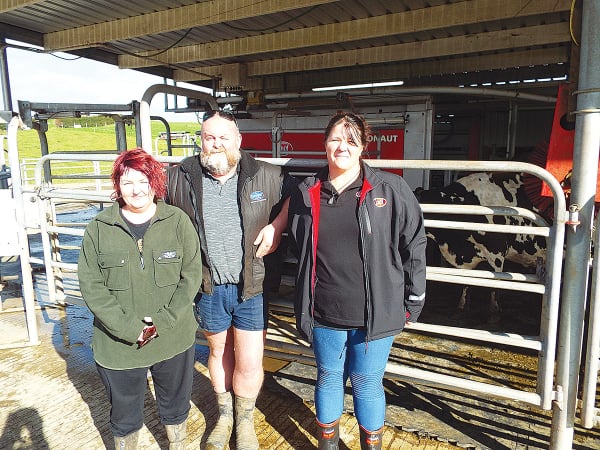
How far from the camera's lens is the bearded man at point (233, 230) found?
2467 millimetres

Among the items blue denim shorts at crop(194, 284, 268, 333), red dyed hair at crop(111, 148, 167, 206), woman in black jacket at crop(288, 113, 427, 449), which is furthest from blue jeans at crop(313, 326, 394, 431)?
red dyed hair at crop(111, 148, 167, 206)

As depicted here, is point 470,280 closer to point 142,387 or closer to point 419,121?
point 142,387

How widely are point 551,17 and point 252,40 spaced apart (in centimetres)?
382

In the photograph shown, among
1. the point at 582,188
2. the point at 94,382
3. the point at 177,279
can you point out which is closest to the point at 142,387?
the point at 177,279

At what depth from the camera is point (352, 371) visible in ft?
7.52

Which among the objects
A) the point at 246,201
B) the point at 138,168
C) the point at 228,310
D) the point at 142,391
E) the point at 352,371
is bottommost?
the point at 142,391

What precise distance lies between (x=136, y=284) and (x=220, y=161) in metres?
0.75

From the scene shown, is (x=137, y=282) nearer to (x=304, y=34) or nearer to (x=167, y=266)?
(x=167, y=266)

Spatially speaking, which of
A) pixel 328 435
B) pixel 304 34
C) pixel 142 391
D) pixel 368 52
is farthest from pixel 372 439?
pixel 368 52

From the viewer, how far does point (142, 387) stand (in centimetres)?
233

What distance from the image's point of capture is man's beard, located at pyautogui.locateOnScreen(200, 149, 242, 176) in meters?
2.43

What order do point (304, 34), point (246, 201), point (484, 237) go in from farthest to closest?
point (304, 34) → point (484, 237) → point (246, 201)

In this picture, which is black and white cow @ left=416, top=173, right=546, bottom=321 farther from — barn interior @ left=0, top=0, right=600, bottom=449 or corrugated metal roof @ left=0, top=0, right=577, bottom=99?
corrugated metal roof @ left=0, top=0, right=577, bottom=99

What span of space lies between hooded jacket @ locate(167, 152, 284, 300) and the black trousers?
43cm
